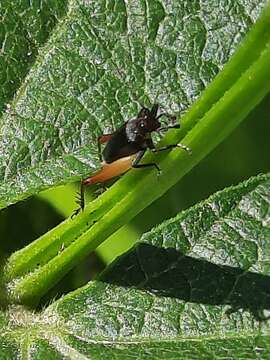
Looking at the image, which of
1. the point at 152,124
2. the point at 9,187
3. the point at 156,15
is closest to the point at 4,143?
the point at 9,187

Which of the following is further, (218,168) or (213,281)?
(218,168)

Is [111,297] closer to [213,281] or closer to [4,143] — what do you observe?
[213,281]

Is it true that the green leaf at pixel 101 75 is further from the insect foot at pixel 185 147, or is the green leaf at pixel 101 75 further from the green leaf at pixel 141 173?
the insect foot at pixel 185 147

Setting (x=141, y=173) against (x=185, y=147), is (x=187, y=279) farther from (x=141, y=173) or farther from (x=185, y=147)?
(x=185, y=147)

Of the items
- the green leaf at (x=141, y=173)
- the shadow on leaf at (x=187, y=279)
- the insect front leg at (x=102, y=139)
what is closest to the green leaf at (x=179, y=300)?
the shadow on leaf at (x=187, y=279)

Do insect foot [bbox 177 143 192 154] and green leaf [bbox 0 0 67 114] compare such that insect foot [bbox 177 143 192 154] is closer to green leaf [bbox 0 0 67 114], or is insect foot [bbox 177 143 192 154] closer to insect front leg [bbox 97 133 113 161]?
insect front leg [bbox 97 133 113 161]
